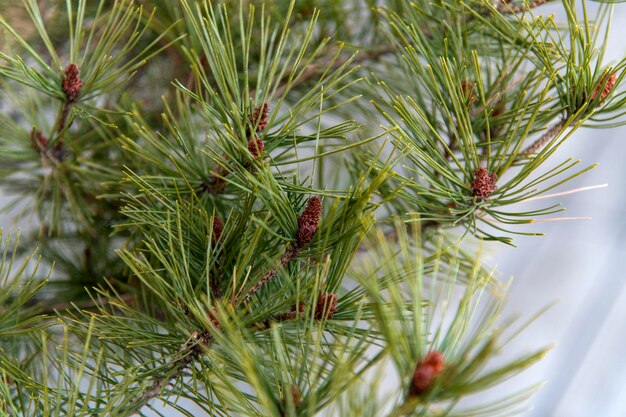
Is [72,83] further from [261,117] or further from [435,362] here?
[435,362]

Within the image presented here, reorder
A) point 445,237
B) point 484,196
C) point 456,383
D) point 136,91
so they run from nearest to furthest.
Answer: point 456,383, point 484,196, point 445,237, point 136,91

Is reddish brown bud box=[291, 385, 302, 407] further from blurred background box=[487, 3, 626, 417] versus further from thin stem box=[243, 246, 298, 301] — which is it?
blurred background box=[487, 3, 626, 417]

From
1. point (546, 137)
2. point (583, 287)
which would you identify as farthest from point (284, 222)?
point (583, 287)

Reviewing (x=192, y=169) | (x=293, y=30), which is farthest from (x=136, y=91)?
(x=192, y=169)

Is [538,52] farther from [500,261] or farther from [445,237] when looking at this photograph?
[500,261]

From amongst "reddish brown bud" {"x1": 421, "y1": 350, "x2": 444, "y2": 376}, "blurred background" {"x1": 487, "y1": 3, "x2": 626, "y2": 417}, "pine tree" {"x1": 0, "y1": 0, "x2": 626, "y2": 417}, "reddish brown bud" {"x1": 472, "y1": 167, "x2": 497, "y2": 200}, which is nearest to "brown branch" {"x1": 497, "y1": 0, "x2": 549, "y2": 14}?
"pine tree" {"x1": 0, "y1": 0, "x2": 626, "y2": 417}

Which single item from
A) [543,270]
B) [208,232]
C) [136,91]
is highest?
[136,91]

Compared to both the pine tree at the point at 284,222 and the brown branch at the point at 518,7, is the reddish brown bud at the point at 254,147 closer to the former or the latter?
the pine tree at the point at 284,222
